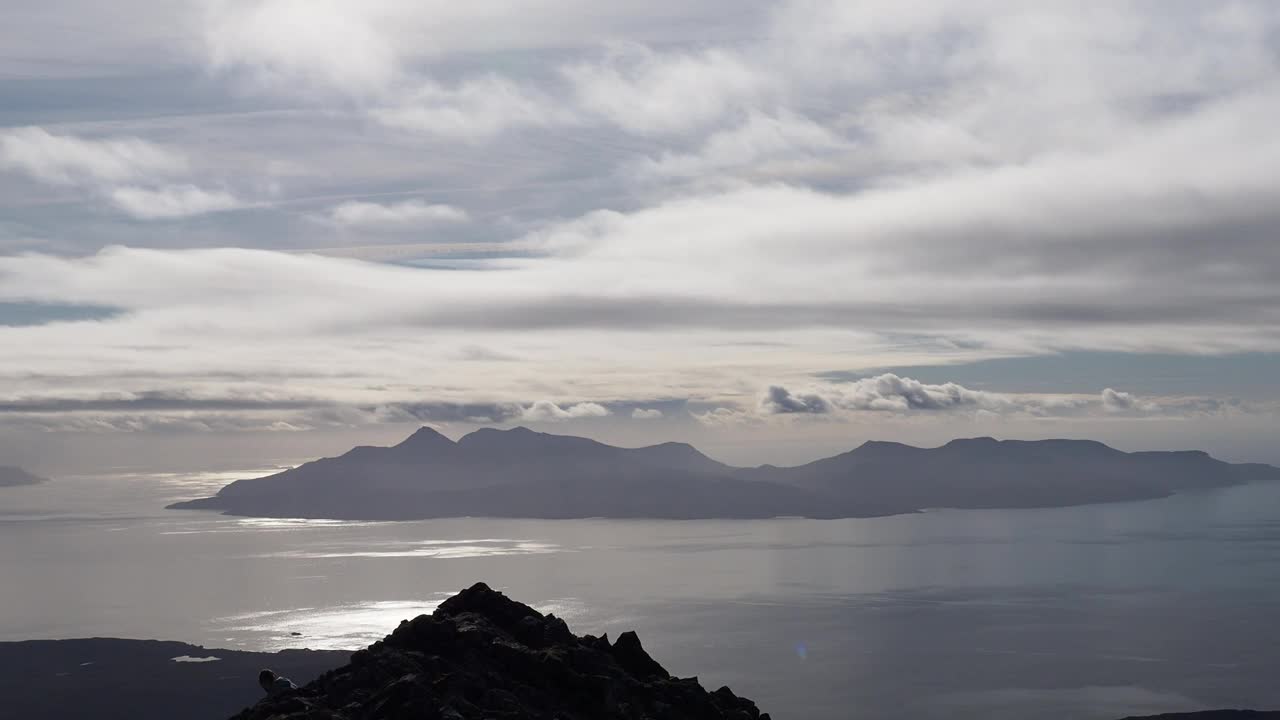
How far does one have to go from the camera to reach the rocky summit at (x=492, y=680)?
61.9m

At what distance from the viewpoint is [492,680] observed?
66.9 meters

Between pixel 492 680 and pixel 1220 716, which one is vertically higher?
pixel 492 680

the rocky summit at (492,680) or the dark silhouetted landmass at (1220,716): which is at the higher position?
the rocky summit at (492,680)

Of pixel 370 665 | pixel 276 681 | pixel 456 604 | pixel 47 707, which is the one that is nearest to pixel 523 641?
pixel 456 604

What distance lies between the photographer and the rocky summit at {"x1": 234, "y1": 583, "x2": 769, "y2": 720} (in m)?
61.9

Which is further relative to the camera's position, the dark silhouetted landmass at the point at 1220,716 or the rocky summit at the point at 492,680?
the dark silhouetted landmass at the point at 1220,716

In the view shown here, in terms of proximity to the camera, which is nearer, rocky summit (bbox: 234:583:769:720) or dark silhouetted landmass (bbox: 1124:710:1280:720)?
rocky summit (bbox: 234:583:769:720)

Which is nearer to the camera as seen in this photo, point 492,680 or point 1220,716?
point 492,680

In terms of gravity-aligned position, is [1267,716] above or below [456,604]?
below

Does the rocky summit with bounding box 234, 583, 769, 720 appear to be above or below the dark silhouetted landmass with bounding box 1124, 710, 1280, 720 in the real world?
above

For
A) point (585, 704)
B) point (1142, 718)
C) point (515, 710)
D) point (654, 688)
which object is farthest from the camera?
point (1142, 718)

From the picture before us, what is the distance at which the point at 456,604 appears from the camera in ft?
250

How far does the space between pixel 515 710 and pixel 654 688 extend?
13.6 metres

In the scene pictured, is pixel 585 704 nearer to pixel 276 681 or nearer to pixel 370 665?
pixel 370 665
